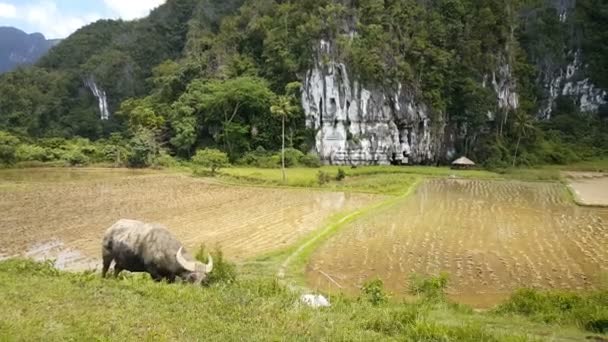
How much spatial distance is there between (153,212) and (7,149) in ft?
79.4

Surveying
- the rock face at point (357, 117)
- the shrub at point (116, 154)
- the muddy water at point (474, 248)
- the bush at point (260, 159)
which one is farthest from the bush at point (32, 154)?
the muddy water at point (474, 248)

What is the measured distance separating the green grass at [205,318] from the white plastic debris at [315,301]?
5.3 inches

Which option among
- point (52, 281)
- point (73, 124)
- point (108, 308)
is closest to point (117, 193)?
point (52, 281)

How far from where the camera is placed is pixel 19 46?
148 meters

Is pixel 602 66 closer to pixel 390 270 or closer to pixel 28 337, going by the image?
pixel 390 270

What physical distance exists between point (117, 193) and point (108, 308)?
18.2 meters

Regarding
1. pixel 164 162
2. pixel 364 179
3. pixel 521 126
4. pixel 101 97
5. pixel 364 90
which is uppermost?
pixel 101 97

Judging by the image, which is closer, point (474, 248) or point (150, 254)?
point (150, 254)

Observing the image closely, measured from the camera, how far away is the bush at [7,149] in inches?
1399

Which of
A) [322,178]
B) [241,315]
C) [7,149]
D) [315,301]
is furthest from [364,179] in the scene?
[7,149]

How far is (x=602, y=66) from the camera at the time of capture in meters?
54.5

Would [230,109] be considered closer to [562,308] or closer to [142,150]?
[142,150]

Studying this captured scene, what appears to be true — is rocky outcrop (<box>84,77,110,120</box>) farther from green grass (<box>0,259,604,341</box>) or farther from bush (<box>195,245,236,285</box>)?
green grass (<box>0,259,604,341</box>)

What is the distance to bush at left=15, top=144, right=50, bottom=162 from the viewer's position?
123ft
